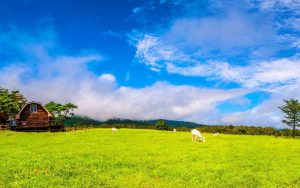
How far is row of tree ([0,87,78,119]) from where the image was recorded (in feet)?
366

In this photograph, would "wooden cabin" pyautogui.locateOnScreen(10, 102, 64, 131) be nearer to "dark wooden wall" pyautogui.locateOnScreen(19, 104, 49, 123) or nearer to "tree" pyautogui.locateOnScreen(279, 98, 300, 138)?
"dark wooden wall" pyautogui.locateOnScreen(19, 104, 49, 123)

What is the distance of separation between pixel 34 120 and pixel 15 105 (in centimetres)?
2509

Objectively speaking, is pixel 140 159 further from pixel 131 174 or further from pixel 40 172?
pixel 40 172

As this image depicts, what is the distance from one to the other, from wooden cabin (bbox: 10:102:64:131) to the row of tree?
16.0ft

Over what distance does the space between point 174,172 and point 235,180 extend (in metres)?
4.18

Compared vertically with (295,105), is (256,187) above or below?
below

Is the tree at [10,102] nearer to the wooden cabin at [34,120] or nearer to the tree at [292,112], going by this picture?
the wooden cabin at [34,120]

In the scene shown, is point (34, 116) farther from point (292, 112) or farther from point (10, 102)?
point (292, 112)

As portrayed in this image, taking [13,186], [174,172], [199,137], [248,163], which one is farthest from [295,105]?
[13,186]

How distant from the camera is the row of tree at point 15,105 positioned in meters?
111

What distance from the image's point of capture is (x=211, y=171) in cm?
2500

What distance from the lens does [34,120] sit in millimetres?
95312

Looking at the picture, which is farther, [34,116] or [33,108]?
[33,108]

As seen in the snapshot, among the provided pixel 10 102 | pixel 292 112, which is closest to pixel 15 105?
pixel 10 102
